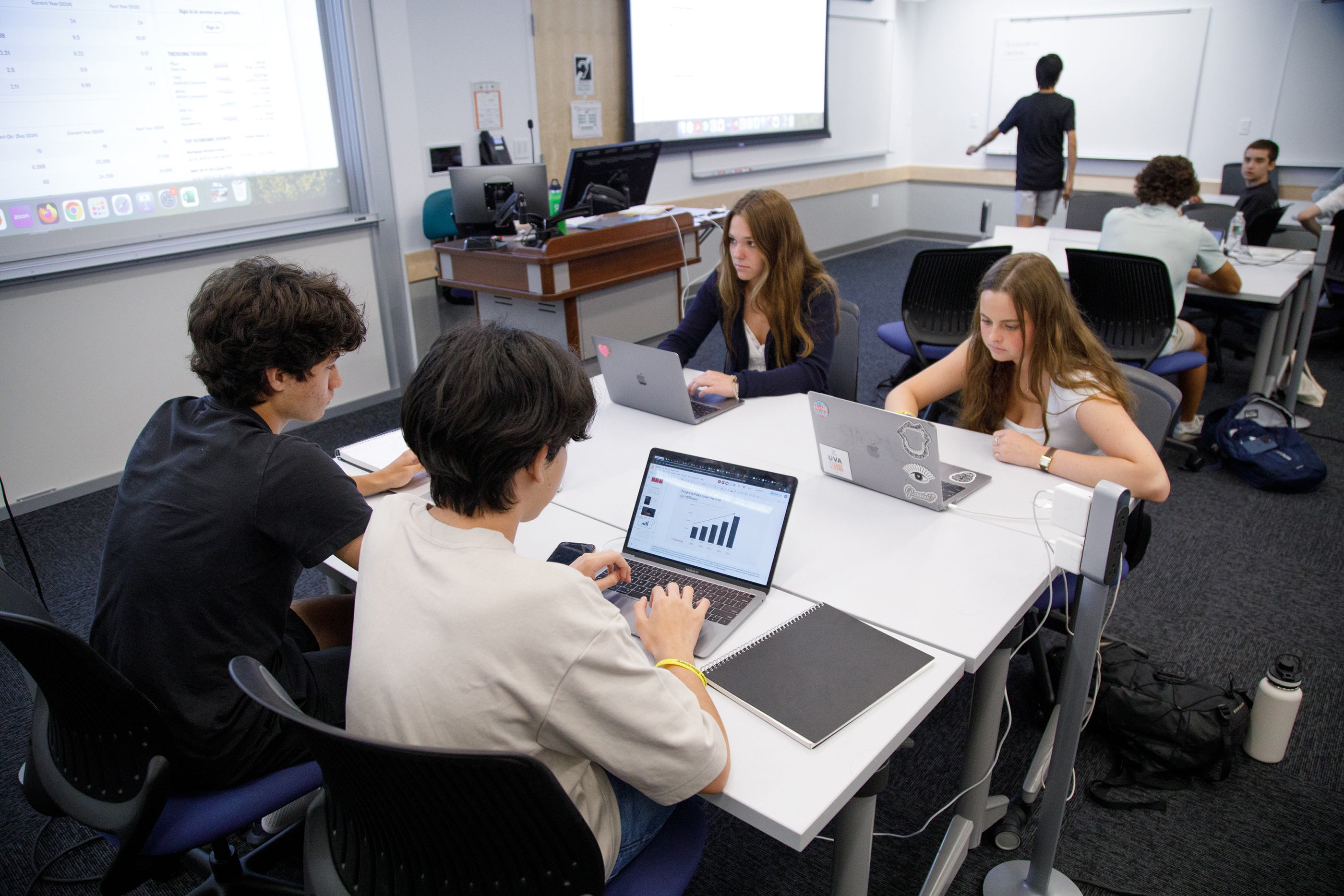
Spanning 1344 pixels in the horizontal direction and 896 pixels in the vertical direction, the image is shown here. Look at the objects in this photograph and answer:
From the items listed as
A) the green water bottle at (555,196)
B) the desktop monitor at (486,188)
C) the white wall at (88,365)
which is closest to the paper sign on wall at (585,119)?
the green water bottle at (555,196)

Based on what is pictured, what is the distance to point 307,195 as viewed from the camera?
4.05 m

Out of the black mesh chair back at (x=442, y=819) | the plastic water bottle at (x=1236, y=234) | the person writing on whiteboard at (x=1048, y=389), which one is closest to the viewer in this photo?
the black mesh chair back at (x=442, y=819)

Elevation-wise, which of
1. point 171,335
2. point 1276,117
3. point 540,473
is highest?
point 1276,117

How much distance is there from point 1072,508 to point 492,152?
394 cm

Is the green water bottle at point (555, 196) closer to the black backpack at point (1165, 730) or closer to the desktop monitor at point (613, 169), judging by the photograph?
the desktop monitor at point (613, 169)

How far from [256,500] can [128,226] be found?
289cm

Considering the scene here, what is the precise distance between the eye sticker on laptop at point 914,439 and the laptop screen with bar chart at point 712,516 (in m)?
0.33

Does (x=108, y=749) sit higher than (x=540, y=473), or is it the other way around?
(x=540, y=473)

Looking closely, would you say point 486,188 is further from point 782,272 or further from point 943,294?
point 943,294

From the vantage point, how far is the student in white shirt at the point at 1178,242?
11.1 feet

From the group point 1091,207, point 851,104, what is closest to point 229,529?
point 1091,207

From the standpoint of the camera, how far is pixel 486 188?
3895 millimetres

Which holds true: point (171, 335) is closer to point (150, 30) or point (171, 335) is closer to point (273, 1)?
point (150, 30)

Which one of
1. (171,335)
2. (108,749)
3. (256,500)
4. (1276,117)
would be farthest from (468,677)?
(1276,117)
